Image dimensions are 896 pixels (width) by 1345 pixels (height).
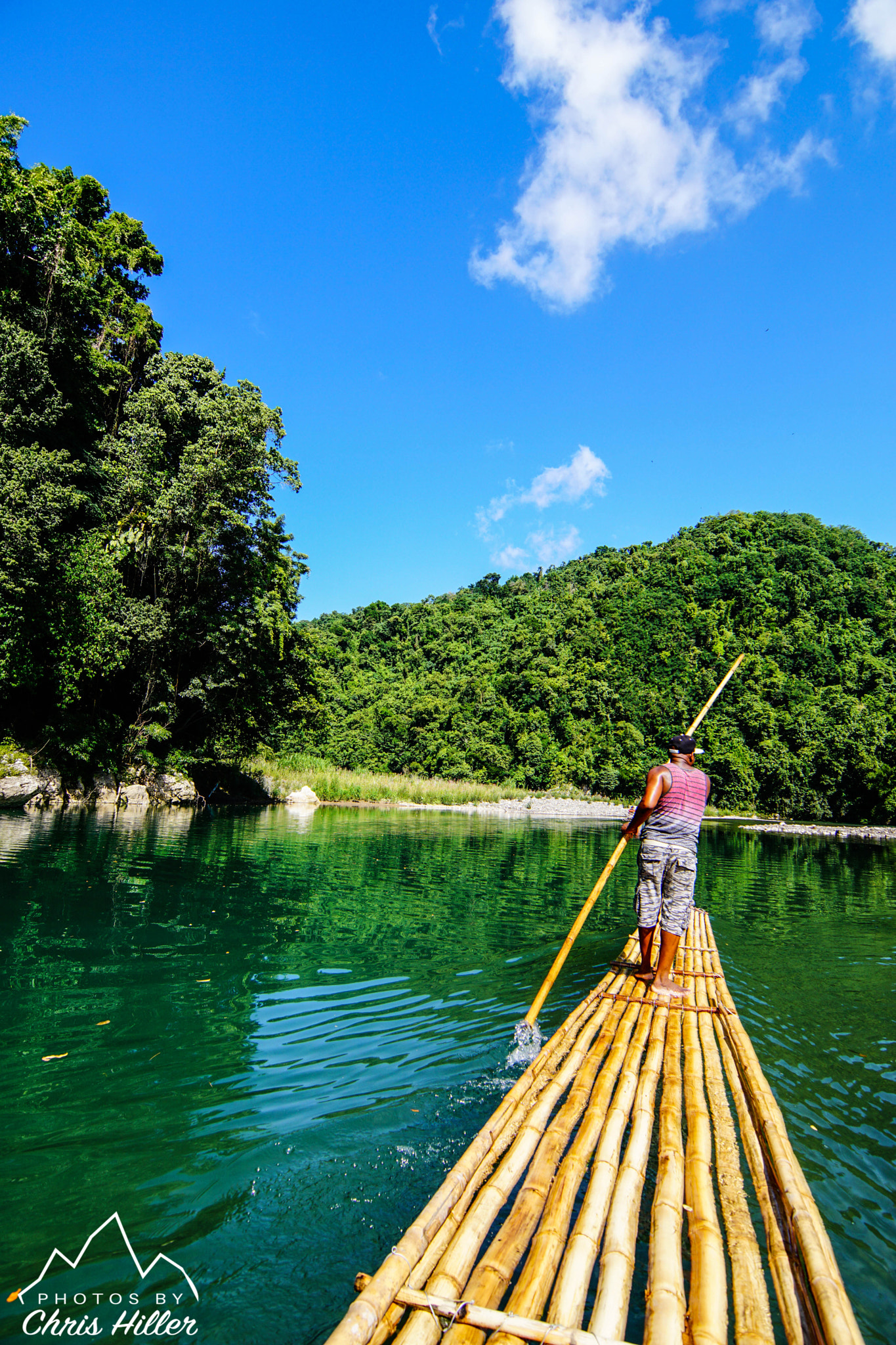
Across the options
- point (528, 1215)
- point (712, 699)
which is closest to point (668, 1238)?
point (528, 1215)

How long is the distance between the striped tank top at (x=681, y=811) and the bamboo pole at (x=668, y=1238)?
2.33 m

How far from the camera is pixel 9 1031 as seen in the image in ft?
16.0

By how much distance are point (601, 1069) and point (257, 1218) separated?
72.3 inches

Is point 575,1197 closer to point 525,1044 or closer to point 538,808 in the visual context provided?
point 525,1044

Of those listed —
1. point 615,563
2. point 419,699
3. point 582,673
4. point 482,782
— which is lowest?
point 482,782

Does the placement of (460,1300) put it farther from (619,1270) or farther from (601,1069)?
(601,1069)

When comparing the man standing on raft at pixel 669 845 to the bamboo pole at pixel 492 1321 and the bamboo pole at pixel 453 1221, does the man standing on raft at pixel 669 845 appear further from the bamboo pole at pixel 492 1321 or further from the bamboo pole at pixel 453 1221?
the bamboo pole at pixel 492 1321

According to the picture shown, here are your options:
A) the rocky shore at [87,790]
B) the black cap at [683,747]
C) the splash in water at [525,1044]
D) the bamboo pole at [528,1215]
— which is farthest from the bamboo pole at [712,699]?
the rocky shore at [87,790]

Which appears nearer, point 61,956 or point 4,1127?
point 4,1127

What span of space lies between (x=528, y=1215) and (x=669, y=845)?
12.0ft

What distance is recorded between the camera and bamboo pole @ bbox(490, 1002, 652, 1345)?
6.53 ft

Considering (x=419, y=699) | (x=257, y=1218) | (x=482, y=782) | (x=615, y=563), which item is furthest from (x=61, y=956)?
(x=615, y=563)

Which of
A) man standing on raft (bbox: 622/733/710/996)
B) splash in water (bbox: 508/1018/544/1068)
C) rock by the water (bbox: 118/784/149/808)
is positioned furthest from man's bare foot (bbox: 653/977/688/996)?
rock by the water (bbox: 118/784/149/808)

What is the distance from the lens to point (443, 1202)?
2369 mm
